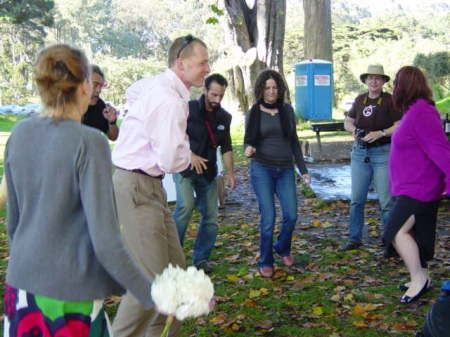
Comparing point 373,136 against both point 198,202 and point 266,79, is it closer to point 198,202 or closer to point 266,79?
point 266,79

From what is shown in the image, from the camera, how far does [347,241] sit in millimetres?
6898

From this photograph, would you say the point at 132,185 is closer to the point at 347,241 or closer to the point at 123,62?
the point at 347,241

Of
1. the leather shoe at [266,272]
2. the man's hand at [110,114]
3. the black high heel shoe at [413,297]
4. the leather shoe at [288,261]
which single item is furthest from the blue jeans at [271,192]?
the man's hand at [110,114]

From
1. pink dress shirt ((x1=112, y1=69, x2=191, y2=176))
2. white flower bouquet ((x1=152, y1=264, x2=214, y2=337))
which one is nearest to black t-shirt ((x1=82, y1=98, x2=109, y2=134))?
pink dress shirt ((x1=112, y1=69, x2=191, y2=176))

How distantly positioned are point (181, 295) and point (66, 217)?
0.53 meters

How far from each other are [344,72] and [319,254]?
102 feet

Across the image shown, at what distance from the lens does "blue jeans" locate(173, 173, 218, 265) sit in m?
5.61

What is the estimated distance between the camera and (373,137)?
19.8 feet

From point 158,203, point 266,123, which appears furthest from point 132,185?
point 266,123

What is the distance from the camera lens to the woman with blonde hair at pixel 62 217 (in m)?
2.13

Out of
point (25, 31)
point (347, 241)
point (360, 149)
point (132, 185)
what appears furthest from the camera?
point (25, 31)

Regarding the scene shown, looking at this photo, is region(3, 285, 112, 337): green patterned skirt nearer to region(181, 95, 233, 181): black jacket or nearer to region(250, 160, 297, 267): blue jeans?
region(181, 95, 233, 181): black jacket

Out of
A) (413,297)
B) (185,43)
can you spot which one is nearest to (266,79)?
(185,43)


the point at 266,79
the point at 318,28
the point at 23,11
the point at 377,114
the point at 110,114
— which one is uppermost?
the point at 23,11
